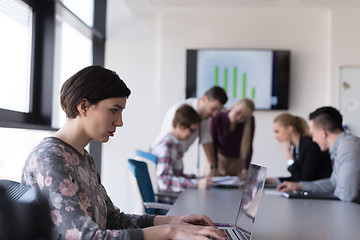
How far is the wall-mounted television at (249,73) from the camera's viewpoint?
5.52 m

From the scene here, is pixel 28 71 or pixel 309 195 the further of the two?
pixel 28 71

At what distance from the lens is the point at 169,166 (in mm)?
3234

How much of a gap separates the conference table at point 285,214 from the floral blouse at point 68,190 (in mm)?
553

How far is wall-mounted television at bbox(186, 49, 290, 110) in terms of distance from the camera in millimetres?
5523

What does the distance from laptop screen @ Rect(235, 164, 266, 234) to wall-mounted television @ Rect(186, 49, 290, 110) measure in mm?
3913

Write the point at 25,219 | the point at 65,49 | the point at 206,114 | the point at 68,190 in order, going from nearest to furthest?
the point at 25,219, the point at 68,190, the point at 206,114, the point at 65,49

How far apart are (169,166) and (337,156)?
111 cm

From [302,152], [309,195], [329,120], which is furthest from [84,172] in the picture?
[302,152]

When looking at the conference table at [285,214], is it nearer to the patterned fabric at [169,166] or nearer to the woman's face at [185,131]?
the patterned fabric at [169,166]

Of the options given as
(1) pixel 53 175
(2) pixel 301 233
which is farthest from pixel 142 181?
(1) pixel 53 175

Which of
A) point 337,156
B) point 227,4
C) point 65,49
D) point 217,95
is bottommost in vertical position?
point 337,156

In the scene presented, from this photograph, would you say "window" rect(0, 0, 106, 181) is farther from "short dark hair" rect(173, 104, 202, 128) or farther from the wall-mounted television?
the wall-mounted television

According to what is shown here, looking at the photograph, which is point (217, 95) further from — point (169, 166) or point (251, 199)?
point (251, 199)

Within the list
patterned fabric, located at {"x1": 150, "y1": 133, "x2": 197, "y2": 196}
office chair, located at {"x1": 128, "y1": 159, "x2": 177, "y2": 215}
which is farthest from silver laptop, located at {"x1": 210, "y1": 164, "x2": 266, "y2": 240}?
patterned fabric, located at {"x1": 150, "y1": 133, "x2": 197, "y2": 196}
